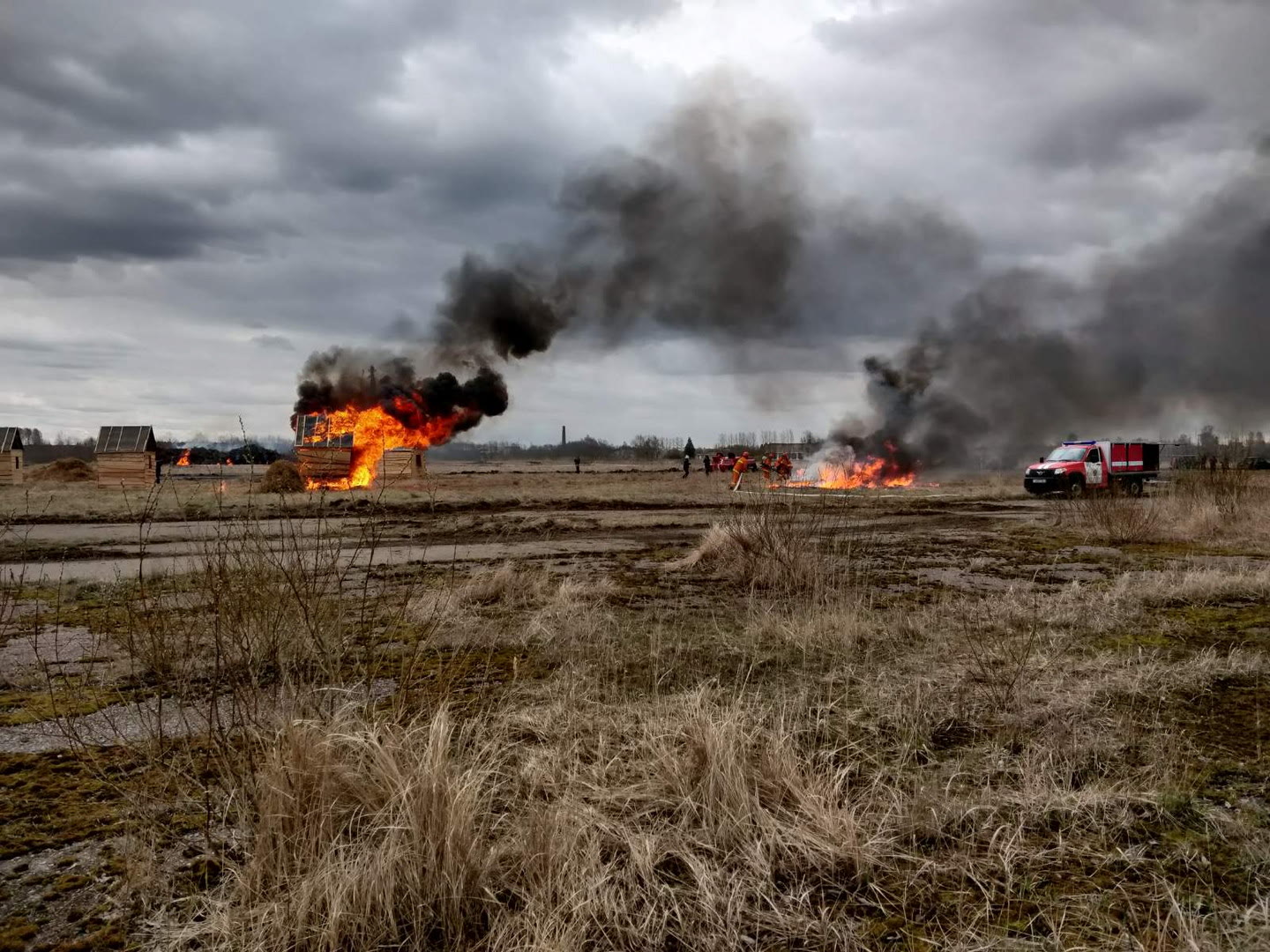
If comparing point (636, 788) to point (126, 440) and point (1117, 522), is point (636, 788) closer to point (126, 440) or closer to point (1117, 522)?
point (1117, 522)

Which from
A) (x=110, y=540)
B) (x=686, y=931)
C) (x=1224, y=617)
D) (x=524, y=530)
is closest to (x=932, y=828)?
(x=686, y=931)

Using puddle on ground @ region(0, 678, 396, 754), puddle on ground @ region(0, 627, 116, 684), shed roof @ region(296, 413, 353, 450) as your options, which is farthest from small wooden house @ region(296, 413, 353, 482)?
puddle on ground @ region(0, 678, 396, 754)

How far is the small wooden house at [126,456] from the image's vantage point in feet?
127

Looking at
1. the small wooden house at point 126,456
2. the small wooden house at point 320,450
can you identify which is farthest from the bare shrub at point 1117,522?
the small wooden house at point 126,456

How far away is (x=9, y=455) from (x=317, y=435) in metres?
16.9

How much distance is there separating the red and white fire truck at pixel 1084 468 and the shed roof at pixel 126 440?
133 feet

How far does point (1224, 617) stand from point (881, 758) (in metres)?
5.75

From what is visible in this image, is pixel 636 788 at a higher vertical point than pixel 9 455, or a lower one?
lower

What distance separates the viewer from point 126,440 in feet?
130

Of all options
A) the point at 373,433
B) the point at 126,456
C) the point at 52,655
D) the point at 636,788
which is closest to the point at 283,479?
the point at 373,433

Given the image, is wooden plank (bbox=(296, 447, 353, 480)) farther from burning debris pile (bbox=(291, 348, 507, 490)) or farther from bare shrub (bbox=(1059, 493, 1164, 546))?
bare shrub (bbox=(1059, 493, 1164, 546))

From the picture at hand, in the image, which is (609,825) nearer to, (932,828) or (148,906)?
(932,828)

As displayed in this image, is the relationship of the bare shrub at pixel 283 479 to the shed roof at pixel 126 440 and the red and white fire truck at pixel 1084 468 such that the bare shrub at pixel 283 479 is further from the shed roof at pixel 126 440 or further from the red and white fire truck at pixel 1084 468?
the red and white fire truck at pixel 1084 468

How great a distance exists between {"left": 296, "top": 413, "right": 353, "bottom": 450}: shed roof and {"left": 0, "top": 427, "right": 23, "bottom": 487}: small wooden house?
14.6m
